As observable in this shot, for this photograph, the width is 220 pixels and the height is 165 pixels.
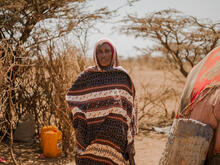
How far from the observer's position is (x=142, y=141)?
6406mm

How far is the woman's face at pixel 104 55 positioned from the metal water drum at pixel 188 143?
1.50 meters

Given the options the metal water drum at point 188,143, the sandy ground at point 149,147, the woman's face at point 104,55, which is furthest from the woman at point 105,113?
the sandy ground at point 149,147

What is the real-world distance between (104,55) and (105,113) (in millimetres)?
601

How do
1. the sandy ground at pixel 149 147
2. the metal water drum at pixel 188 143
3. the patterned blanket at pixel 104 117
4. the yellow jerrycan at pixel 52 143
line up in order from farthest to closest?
the sandy ground at pixel 149 147 → the yellow jerrycan at pixel 52 143 → the patterned blanket at pixel 104 117 → the metal water drum at pixel 188 143

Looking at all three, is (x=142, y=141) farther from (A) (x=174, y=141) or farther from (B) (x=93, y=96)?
(A) (x=174, y=141)

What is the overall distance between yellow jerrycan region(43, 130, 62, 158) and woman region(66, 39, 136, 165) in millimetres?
1807

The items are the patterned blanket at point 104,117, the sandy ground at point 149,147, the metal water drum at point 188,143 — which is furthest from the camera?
the sandy ground at point 149,147

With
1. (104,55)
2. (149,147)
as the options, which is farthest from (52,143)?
(104,55)

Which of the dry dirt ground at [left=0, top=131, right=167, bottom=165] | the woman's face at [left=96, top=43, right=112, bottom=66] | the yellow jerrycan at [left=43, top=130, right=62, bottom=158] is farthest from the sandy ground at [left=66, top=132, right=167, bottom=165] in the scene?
the woman's face at [left=96, top=43, right=112, bottom=66]

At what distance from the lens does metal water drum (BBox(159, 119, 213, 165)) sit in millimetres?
1540

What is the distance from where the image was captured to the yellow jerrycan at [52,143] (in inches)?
189

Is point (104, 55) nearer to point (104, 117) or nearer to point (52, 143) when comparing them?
point (104, 117)

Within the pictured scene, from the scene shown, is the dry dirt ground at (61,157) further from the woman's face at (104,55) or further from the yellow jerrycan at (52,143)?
the woman's face at (104,55)

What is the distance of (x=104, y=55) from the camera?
3.03m
